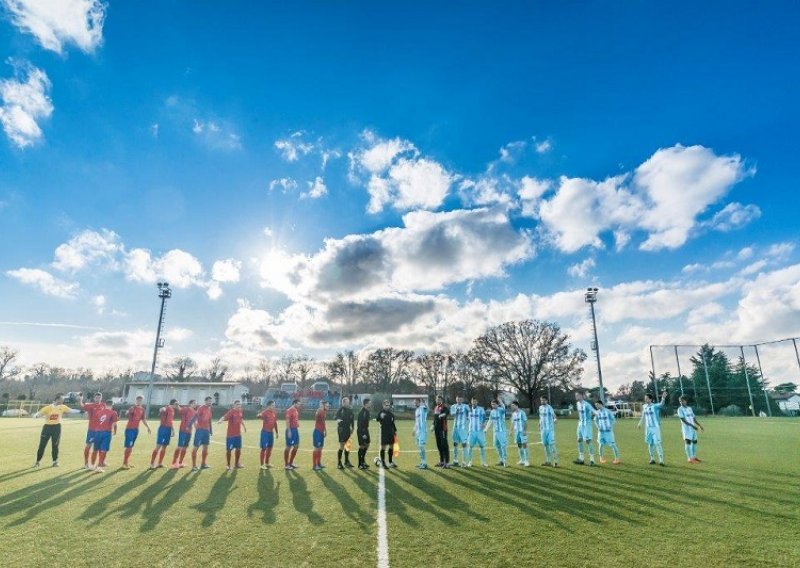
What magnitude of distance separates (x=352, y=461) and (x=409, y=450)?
405 cm

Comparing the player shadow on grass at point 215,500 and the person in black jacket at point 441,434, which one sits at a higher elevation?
the person in black jacket at point 441,434

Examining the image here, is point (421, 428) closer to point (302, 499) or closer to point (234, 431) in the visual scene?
point (302, 499)

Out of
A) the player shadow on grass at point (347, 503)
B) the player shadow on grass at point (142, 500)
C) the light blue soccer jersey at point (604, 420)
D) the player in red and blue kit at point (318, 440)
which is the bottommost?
the player shadow on grass at point (347, 503)

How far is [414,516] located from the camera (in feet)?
25.6

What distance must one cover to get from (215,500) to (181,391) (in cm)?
7111

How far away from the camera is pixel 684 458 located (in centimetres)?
1450

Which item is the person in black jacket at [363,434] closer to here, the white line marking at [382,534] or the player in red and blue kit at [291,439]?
the player in red and blue kit at [291,439]

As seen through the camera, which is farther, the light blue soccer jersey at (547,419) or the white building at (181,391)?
the white building at (181,391)

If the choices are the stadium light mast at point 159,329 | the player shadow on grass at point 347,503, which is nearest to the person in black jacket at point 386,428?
the player shadow on grass at point 347,503

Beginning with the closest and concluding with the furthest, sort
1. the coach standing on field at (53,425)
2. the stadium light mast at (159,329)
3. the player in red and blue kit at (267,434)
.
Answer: the player in red and blue kit at (267,434) → the coach standing on field at (53,425) → the stadium light mast at (159,329)

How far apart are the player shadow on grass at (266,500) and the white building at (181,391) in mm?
64279

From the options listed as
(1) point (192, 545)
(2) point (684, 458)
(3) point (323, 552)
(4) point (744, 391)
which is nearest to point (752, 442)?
(2) point (684, 458)

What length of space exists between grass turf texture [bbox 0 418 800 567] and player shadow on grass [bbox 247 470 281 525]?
3 cm

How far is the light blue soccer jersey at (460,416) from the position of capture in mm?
14273
